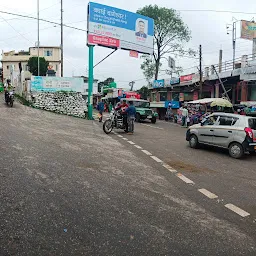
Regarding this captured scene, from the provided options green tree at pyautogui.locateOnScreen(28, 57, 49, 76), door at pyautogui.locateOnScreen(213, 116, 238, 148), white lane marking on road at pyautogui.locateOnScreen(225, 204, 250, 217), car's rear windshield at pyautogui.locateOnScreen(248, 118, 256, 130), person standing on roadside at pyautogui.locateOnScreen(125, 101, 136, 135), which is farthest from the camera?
green tree at pyautogui.locateOnScreen(28, 57, 49, 76)

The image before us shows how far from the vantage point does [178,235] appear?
3455 mm

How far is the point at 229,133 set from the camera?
9344 mm

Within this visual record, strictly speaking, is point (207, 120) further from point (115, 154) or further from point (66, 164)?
point (66, 164)

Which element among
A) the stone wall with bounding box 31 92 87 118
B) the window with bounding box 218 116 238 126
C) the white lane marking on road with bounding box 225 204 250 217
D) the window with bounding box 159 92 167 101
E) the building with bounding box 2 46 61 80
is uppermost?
the building with bounding box 2 46 61 80

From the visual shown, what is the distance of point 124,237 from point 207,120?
808 cm

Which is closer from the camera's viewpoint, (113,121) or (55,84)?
(113,121)

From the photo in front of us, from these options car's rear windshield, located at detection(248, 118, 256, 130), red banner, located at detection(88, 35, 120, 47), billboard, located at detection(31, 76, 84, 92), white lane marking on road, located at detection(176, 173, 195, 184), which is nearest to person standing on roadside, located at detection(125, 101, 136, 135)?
car's rear windshield, located at detection(248, 118, 256, 130)

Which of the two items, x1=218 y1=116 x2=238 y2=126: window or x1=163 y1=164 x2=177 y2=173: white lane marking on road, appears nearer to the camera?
x1=163 y1=164 x2=177 y2=173: white lane marking on road

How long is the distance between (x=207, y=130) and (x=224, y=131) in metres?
0.80

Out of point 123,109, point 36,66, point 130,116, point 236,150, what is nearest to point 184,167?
point 236,150

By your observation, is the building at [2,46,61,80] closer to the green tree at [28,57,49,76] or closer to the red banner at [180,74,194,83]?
the green tree at [28,57,49,76]

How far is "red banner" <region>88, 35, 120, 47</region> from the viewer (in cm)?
2112

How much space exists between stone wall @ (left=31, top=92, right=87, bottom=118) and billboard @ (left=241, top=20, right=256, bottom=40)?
1589cm

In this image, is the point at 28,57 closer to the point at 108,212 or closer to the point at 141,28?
the point at 141,28
